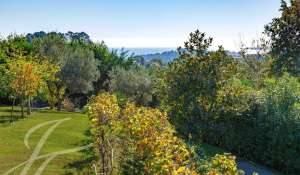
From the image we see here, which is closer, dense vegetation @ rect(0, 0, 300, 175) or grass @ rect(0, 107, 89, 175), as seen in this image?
dense vegetation @ rect(0, 0, 300, 175)

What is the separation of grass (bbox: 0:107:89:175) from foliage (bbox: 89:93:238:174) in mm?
6565

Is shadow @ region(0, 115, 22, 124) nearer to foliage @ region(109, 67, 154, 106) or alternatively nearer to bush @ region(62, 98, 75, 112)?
bush @ region(62, 98, 75, 112)

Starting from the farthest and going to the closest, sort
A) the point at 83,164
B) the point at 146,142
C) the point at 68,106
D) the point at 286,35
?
the point at 68,106 → the point at 286,35 → the point at 83,164 → the point at 146,142

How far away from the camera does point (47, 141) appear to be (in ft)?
144

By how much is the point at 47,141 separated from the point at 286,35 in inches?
1099

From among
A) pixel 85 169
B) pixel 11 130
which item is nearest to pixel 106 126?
pixel 85 169

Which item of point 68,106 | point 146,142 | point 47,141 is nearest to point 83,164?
point 47,141

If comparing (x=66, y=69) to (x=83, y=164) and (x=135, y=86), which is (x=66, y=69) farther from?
(x=83, y=164)

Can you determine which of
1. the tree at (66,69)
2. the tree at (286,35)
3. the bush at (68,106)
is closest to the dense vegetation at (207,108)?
the tree at (286,35)

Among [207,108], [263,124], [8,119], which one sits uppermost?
[207,108]

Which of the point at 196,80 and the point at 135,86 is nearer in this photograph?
the point at 196,80

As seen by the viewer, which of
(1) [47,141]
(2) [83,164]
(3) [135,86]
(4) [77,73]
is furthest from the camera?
(3) [135,86]

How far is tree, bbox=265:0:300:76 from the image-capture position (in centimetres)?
5112

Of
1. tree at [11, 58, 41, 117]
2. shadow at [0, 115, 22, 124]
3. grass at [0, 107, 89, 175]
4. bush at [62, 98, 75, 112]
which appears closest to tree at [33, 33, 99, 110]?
bush at [62, 98, 75, 112]
